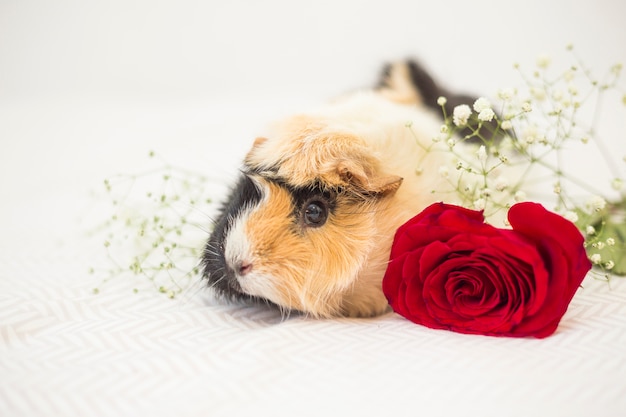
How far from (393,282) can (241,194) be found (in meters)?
0.37

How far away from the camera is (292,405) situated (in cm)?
83

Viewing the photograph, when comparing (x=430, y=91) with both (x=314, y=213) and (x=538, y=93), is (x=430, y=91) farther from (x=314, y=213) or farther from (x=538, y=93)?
(x=314, y=213)

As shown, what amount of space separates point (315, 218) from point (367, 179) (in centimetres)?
13

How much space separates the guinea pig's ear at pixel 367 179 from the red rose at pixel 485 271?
98 mm

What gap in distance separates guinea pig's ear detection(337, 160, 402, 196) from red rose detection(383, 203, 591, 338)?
98 mm

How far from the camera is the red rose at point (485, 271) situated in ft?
3.14

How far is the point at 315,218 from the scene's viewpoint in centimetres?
110

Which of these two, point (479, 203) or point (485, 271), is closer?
point (485, 271)

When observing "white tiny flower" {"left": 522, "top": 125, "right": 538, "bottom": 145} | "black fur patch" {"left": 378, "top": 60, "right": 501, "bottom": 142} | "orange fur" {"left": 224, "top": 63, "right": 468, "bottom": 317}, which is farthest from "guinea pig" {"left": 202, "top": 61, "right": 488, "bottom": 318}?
"black fur patch" {"left": 378, "top": 60, "right": 501, "bottom": 142}

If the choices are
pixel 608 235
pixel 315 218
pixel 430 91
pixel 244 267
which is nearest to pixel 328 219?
pixel 315 218

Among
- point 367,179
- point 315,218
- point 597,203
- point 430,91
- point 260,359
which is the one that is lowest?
point 260,359

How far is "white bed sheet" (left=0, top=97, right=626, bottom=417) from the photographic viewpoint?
2.70ft

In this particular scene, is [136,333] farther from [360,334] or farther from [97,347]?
[360,334]

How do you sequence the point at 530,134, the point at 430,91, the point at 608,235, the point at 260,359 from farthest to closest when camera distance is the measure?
the point at 430,91, the point at 608,235, the point at 530,134, the point at 260,359
